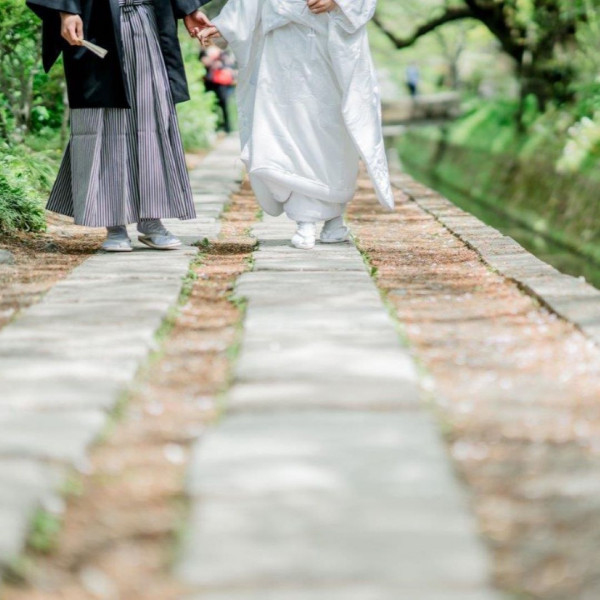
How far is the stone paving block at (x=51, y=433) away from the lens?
237 cm

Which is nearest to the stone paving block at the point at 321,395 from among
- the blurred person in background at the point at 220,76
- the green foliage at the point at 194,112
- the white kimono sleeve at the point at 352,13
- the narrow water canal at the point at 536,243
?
the white kimono sleeve at the point at 352,13

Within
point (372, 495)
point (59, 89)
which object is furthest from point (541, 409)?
point (59, 89)

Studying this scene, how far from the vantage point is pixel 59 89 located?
9641 mm

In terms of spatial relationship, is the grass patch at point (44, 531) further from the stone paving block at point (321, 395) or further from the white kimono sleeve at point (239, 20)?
the white kimono sleeve at point (239, 20)

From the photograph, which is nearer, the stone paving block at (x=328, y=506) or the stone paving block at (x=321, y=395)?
the stone paving block at (x=328, y=506)

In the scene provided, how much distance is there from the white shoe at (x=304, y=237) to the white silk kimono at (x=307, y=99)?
0.17ft

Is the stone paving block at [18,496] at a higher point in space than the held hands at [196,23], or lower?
lower

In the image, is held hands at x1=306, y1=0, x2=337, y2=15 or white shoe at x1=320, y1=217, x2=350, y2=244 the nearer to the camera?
held hands at x1=306, y1=0, x2=337, y2=15

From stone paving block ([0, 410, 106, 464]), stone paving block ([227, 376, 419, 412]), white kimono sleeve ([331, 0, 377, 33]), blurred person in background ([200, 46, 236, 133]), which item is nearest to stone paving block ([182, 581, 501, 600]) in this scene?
stone paving block ([0, 410, 106, 464])

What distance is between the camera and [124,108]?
16.6ft

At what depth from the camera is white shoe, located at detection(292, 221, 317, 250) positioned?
5.37 m

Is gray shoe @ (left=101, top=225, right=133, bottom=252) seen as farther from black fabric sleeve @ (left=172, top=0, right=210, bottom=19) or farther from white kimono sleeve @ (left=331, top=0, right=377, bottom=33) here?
white kimono sleeve @ (left=331, top=0, right=377, bottom=33)

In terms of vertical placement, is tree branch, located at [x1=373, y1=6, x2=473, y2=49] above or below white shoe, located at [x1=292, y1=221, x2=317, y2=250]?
above

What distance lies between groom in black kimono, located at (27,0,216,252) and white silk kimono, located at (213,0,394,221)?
34cm
